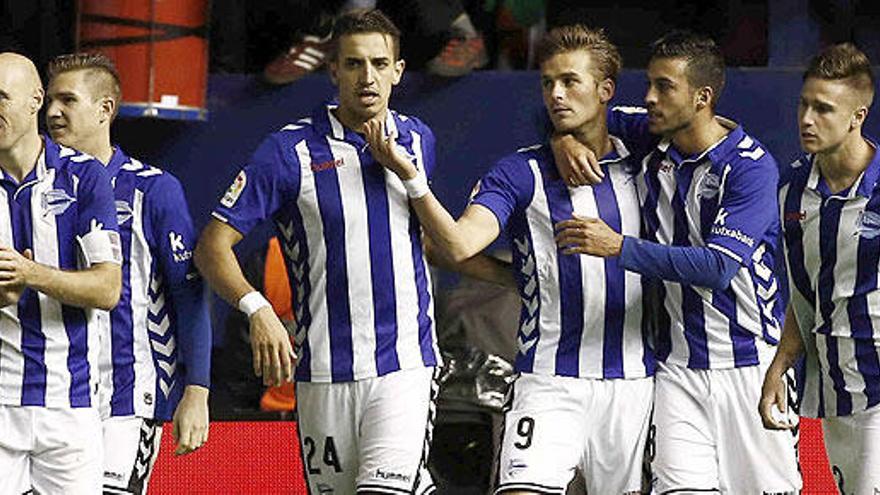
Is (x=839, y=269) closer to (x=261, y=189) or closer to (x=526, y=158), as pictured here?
(x=526, y=158)

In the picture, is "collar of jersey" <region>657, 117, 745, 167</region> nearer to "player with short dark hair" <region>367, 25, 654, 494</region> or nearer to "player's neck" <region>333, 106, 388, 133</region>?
"player with short dark hair" <region>367, 25, 654, 494</region>

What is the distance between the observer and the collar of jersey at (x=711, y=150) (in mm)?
7188

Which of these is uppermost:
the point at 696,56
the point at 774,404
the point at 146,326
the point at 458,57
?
the point at 458,57

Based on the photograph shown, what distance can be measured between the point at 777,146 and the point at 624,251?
3493mm

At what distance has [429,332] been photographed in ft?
23.6

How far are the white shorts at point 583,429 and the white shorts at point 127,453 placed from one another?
1.17 m

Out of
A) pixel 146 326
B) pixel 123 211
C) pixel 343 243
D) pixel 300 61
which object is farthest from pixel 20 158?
pixel 300 61

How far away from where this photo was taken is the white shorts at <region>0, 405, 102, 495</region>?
6.52m

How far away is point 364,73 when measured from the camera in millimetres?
7082

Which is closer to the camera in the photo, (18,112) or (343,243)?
(18,112)

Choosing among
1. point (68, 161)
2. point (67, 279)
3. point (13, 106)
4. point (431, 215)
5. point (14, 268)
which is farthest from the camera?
point (431, 215)

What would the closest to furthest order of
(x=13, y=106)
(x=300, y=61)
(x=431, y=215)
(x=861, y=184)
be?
(x=13, y=106) → (x=431, y=215) → (x=861, y=184) → (x=300, y=61)

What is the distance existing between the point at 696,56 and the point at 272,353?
170 centimetres

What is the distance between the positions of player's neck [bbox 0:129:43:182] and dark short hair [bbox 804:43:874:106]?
245 cm
